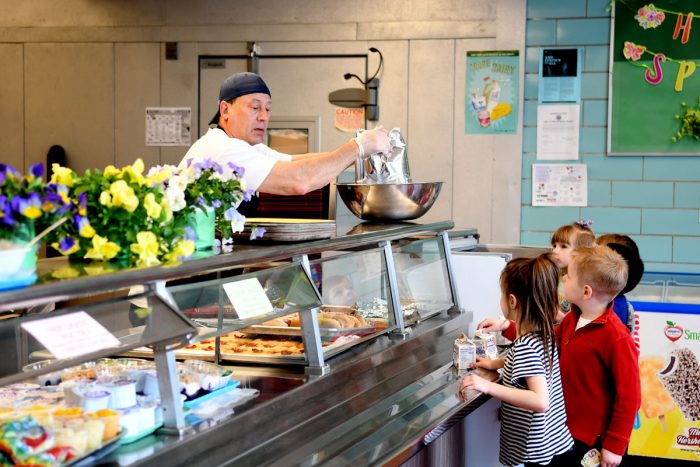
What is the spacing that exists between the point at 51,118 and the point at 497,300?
420 centimetres

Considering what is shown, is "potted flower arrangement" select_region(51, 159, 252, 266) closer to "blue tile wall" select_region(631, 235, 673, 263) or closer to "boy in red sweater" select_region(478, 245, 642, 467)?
"boy in red sweater" select_region(478, 245, 642, 467)

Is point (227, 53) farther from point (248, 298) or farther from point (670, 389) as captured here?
point (248, 298)

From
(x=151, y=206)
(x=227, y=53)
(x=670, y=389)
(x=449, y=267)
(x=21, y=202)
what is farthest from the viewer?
(x=227, y=53)

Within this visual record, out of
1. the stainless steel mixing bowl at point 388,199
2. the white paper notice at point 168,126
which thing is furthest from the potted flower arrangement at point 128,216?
the white paper notice at point 168,126

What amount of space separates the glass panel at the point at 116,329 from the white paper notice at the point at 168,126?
15.6ft

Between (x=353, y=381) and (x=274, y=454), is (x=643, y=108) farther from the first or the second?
(x=274, y=454)

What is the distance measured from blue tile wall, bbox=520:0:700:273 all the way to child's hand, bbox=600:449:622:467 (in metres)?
3.22

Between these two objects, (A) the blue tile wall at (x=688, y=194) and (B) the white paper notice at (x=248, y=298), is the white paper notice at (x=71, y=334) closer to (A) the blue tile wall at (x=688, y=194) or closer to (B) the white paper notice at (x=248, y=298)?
(B) the white paper notice at (x=248, y=298)

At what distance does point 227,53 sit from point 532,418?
4.36 meters

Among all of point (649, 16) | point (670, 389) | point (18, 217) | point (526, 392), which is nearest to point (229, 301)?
point (18, 217)

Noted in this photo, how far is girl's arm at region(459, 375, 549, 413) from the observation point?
2.84 meters

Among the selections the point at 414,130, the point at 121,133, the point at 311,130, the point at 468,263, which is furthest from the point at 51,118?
the point at 468,263

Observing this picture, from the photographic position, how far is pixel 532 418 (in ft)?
9.74

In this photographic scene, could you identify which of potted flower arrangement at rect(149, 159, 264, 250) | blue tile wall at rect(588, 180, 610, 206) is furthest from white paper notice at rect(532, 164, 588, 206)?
potted flower arrangement at rect(149, 159, 264, 250)
